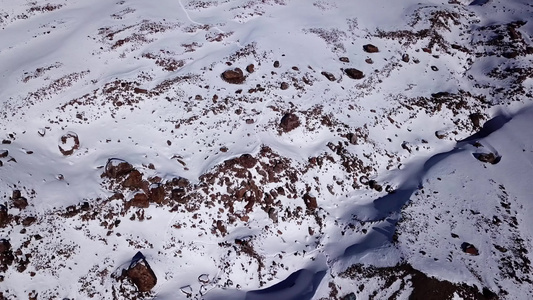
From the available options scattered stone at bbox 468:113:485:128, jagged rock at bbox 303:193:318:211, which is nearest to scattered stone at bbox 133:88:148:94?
jagged rock at bbox 303:193:318:211

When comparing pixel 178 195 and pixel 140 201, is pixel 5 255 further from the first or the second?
pixel 178 195

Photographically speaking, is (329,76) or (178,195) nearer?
(178,195)

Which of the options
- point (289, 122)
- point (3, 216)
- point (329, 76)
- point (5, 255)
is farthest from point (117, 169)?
point (329, 76)

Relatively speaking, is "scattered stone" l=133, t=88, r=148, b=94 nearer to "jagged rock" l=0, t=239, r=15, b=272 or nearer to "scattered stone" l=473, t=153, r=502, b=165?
"jagged rock" l=0, t=239, r=15, b=272

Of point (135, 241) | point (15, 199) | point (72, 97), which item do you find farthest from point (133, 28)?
point (135, 241)

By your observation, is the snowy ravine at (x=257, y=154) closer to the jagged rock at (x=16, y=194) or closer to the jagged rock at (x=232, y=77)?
the jagged rock at (x=232, y=77)
